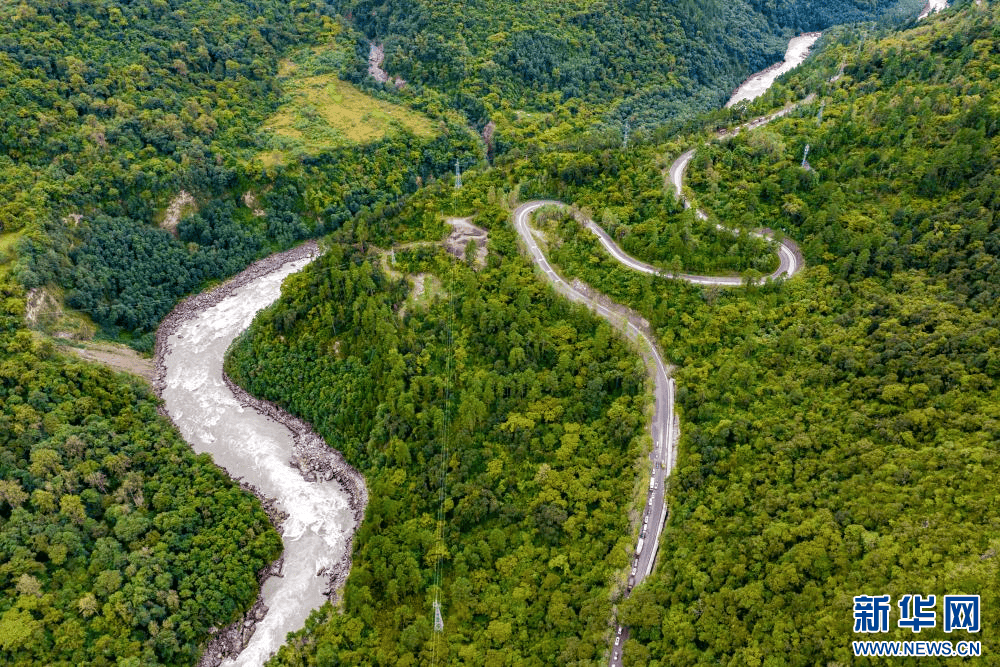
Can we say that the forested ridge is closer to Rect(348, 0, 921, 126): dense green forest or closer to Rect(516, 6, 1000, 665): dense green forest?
Rect(516, 6, 1000, 665): dense green forest

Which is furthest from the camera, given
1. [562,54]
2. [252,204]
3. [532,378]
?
[562,54]

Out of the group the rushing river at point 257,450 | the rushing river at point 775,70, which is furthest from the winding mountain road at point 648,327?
the rushing river at point 775,70

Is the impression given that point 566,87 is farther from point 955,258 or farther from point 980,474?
point 980,474

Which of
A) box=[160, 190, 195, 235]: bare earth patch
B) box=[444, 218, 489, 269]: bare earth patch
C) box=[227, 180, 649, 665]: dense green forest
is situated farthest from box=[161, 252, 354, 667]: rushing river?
box=[444, 218, 489, 269]: bare earth patch

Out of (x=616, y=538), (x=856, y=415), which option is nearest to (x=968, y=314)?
(x=856, y=415)

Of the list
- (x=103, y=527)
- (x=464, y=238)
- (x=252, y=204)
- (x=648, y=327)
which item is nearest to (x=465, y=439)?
(x=648, y=327)

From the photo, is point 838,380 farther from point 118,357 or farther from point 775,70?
point 775,70

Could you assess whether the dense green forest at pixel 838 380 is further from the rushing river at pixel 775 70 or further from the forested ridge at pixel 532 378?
the rushing river at pixel 775 70
